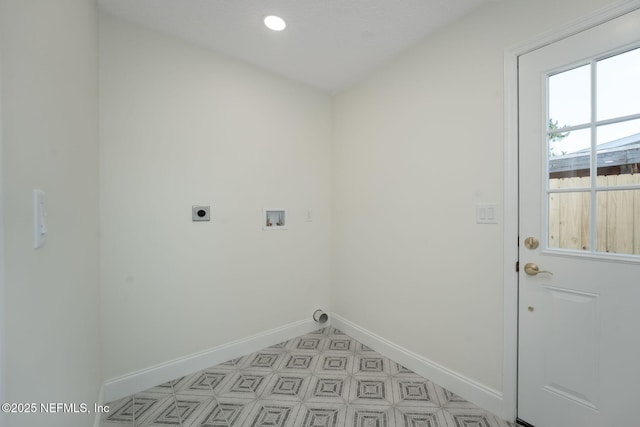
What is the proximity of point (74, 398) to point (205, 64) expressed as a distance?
88.7 inches

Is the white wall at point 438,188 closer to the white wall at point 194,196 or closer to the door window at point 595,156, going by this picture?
the door window at point 595,156

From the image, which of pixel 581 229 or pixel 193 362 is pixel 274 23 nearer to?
pixel 581 229

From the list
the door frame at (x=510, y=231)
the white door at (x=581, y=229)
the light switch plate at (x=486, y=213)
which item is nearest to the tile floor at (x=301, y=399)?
the door frame at (x=510, y=231)

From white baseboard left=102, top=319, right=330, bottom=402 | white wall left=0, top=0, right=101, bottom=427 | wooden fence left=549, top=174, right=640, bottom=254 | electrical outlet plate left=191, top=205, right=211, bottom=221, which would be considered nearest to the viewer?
white wall left=0, top=0, right=101, bottom=427

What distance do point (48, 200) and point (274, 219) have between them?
180 cm

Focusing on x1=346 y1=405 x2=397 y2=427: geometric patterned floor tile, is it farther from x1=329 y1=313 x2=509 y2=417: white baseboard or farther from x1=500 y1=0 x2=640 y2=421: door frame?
x1=500 y1=0 x2=640 y2=421: door frame

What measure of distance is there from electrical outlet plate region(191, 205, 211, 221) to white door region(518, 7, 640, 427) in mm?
2212

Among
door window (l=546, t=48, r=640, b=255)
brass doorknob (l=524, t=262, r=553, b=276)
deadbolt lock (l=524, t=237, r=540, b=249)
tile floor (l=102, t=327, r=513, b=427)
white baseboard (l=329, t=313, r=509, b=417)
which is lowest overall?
tile floor (l=102, t=327, r=513, b=427)

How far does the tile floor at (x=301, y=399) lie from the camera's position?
63.1 inches

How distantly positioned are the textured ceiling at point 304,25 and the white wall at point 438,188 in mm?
206

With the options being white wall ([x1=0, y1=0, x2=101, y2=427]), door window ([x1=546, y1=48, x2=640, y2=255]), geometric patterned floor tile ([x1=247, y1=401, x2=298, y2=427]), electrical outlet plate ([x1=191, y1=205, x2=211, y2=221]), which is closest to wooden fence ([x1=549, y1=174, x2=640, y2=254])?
door window ([x1=546, y1=48, x2=640, y2=255])

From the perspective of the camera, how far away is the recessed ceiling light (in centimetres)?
180

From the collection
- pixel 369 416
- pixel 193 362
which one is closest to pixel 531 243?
pixel 369 416

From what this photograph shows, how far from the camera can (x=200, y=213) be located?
2094 millimetres
